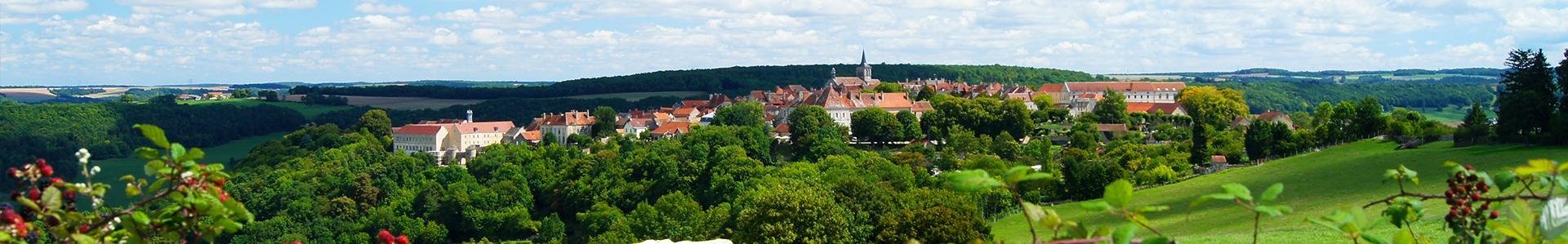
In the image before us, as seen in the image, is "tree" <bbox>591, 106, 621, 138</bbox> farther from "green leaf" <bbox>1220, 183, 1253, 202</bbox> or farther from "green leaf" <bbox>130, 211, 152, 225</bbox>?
"green leaf" <bbox>1220, 183, 1253, 202</bbox>

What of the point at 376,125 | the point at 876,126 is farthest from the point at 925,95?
the point at 376,125

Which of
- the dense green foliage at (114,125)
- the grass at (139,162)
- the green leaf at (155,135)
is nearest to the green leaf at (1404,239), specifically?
the green leaf at (155,135)

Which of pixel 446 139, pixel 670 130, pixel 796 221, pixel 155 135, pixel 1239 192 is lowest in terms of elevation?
pixel 446 139

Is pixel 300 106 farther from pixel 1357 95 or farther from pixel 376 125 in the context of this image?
pixel 1357 95

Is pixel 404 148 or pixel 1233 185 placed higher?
pixel 1233 185

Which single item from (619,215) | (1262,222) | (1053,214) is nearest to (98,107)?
(619,215)

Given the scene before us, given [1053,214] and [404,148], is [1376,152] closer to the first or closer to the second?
[1053,214]

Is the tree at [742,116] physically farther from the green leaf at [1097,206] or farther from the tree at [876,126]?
the green leaf at [1097,206]
